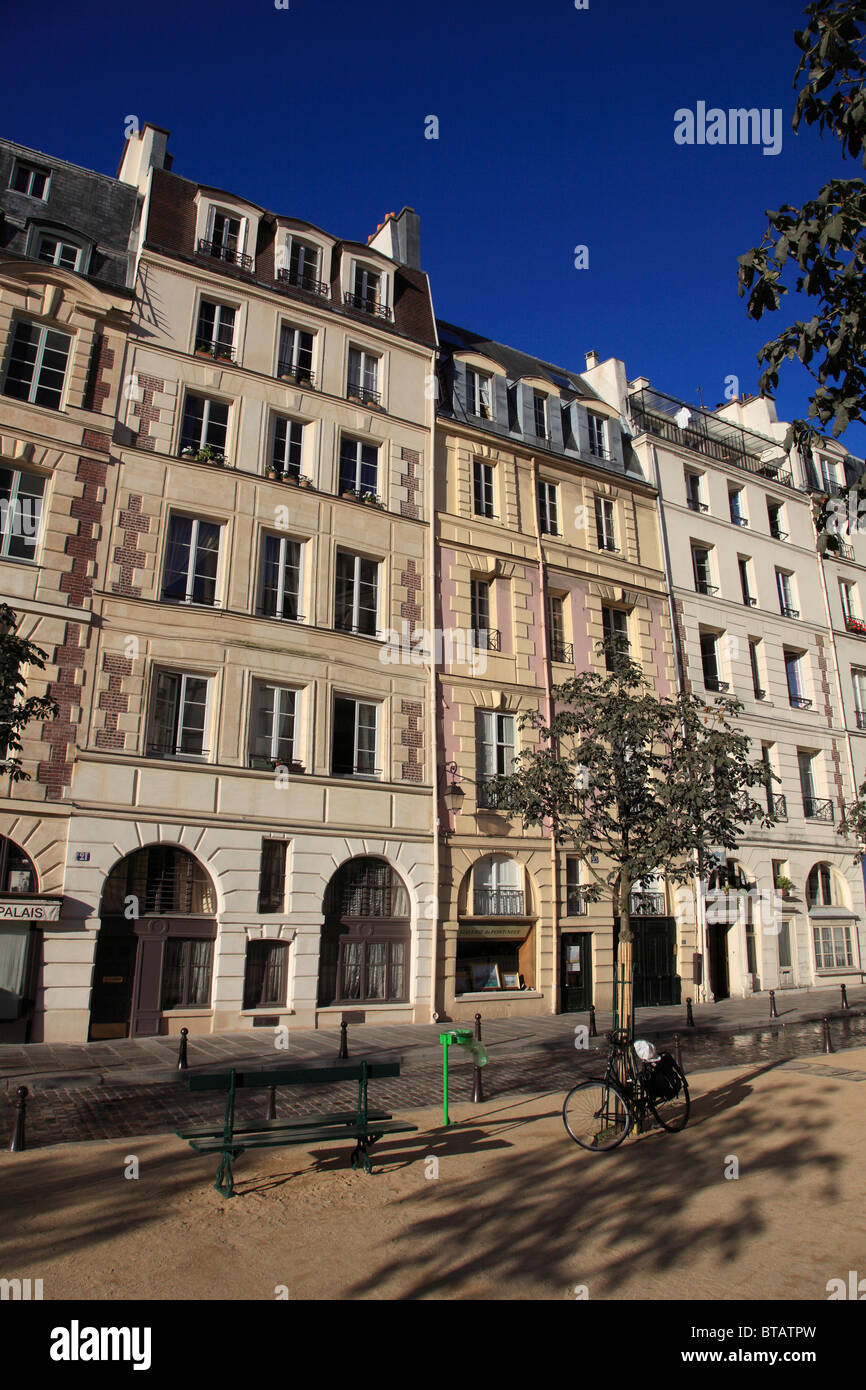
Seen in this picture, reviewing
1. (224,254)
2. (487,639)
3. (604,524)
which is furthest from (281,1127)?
(604,524)

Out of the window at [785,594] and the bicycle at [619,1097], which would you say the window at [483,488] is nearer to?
the window at [785,594]

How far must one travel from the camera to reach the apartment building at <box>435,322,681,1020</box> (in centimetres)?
2020

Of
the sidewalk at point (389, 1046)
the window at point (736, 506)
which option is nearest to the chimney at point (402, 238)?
the window at point (736, 506)

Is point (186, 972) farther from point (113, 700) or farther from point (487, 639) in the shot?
point (487, 639)

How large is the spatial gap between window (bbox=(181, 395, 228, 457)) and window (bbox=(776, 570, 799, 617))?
20.1 m

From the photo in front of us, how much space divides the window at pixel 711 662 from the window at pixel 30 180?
21.4 m

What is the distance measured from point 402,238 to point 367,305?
12.5 feet

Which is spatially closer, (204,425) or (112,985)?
(112,985)

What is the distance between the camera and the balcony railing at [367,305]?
22.3 meters

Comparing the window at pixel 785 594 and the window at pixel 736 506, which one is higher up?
the window at pixel 736 506

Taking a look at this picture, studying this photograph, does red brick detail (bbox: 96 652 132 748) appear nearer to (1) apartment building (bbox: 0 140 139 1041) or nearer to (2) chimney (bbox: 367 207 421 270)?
(1) apartment building (bbox: 0 140 139 1041)

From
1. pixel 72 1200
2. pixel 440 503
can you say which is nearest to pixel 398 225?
pixel 440 503

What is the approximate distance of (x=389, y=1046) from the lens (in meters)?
15.1

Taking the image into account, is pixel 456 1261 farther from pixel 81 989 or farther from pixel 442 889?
pixel 442 889
